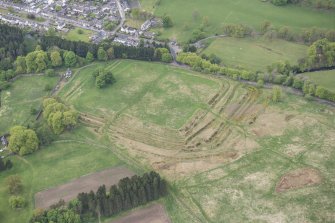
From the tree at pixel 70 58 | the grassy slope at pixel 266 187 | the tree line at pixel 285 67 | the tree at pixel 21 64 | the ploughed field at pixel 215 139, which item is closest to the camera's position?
the grassy slope at pixel 266 187

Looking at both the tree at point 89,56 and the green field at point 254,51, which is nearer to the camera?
the green field at point 254,51

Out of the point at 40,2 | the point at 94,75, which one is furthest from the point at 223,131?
the point at 40,2

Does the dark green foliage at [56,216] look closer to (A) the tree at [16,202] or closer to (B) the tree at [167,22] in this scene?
(A) the tree at [16,202]

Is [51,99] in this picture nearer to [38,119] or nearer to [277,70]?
[38,119]

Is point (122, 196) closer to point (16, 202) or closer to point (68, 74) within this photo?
point (16, 202)

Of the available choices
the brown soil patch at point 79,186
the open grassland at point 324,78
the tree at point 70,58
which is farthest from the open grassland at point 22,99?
the open grassland at point 324,78

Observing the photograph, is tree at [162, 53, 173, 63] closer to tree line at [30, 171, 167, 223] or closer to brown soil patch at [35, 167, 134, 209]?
brown soil patch at [35, 167, 134, 209]

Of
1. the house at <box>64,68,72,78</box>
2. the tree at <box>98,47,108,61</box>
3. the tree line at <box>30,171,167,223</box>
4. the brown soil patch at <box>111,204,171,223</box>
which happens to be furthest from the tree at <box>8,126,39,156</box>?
the tree at <box>98,47,108,61</box>
